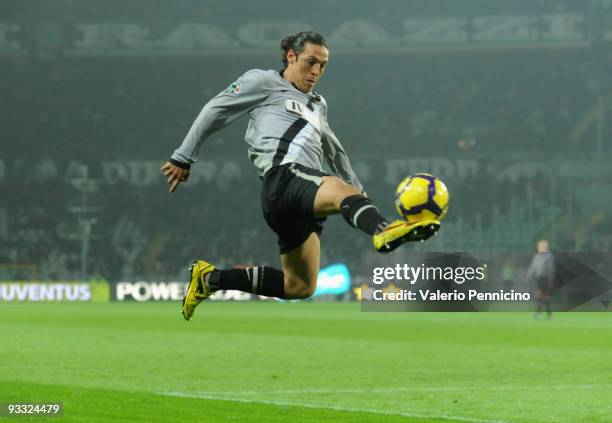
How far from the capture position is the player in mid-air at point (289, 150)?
21.7 ft

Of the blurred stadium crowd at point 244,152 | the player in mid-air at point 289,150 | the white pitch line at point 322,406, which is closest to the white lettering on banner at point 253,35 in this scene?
the blurred stadium crowd at point 244,152

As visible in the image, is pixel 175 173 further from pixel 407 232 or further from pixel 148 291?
pixel 148 291

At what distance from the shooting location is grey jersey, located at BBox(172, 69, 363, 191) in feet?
22.7

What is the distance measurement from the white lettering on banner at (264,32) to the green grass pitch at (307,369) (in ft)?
78.1

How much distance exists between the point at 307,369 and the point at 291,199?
24.3ft

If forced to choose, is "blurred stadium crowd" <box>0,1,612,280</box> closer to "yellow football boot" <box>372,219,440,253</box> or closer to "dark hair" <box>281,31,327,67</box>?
"dark hair" <box>281,31,327,67</box>

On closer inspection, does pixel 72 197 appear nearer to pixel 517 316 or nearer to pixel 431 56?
pixel 431 56

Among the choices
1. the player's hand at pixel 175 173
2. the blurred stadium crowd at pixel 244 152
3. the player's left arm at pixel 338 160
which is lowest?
the player's hand at pixel 175 173

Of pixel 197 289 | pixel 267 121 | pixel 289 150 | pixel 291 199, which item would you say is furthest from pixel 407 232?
pixel 197 289

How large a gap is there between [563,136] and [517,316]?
17.3 meters

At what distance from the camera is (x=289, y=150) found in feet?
22.5

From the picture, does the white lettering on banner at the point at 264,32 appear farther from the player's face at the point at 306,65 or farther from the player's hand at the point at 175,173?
the player's hand at the point at 175,173

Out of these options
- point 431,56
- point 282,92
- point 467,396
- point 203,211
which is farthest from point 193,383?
point 431,56

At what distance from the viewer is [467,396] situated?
35.1ft
